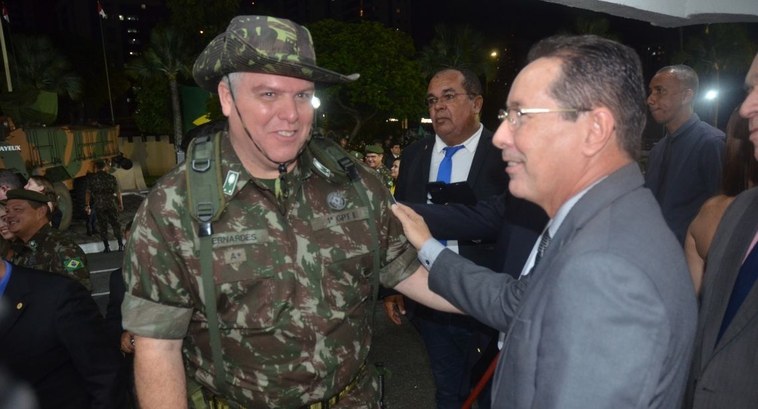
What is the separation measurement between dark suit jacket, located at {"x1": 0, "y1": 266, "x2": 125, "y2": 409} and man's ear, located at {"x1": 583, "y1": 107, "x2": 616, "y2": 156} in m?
2.75

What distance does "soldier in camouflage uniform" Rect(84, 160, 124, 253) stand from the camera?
12078 millimetres

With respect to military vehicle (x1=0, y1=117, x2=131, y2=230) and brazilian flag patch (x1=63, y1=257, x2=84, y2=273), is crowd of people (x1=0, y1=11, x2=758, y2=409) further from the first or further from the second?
military vehicle (x1=0, y1=117, x2=131, y2=230)

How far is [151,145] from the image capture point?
128 feet

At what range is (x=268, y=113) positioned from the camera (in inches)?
91.1

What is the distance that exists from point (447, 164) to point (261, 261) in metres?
2.53

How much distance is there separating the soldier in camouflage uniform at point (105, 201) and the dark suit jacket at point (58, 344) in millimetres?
10309

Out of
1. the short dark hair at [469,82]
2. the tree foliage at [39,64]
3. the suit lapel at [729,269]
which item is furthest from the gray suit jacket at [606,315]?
the tree foliage at [39,64]

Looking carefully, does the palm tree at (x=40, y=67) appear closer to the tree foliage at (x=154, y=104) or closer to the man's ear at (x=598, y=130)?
the tree foliage at (x=154, y=104)

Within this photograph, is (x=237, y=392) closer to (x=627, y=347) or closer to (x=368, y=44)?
(x=627, y=347)

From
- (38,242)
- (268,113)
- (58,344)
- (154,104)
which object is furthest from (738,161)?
(154,104)

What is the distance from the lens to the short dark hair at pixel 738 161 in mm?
3168

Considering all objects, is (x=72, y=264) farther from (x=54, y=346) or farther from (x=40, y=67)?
(x=40, y=67)

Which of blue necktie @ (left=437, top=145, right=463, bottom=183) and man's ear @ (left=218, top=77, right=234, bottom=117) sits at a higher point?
man's ear @ (left=218, top=77, right=234, bottom=117)

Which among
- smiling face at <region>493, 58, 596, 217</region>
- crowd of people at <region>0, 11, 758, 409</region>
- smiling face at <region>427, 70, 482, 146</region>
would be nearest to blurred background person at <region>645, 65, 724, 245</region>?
crowd of people at <region>0, 11, 758, 409</region>
